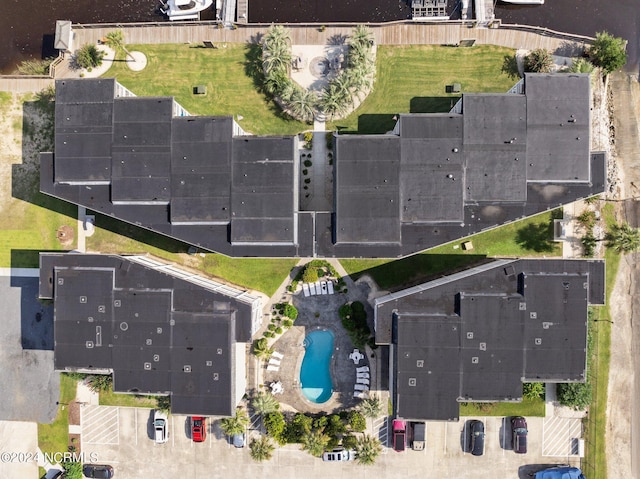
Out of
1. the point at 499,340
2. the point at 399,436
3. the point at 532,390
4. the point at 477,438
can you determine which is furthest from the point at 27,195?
the point at 532,390

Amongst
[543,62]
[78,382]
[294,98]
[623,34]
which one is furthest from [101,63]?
[623,34]

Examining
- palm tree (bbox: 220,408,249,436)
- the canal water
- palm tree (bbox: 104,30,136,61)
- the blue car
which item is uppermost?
the canal water

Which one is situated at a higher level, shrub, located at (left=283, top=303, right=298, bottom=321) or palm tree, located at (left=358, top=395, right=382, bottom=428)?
shrub, located at (left=283, top=303, right=298, bottom=321)

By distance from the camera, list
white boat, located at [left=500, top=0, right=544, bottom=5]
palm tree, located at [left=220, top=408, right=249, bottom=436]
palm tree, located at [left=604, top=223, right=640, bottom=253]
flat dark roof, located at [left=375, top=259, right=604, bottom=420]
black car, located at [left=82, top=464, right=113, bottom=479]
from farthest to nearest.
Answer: black car, located at [left=82, top=464, right=113, bottom=479]
white boat, located at [left=500, top=0, right=544, bottom=5]
palm tree, located at [left=220, top=408, right=249, bottom=436]
palm tree, located at [left=604, top=223, right=640, bottom=253]
flat dark roof, located at [left=375, top=259, right=604, bottom=420]

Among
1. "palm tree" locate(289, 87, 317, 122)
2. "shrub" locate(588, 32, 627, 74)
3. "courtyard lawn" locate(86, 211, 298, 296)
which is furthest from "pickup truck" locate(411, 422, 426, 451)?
"shrub" locate(588, 32, 627, 74)

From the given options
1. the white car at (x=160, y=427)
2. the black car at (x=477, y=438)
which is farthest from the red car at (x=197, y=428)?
the black car at (x=477, y=438)

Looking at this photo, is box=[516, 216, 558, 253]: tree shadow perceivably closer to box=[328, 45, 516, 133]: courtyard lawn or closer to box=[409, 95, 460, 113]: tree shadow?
box=[328, 45, 516, 133]: courtyard lawn

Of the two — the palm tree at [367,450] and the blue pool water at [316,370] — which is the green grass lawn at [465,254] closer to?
the blue pool water at [316,370]

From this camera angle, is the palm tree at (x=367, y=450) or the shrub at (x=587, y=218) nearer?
the palm tree at (x=367, y=450)
